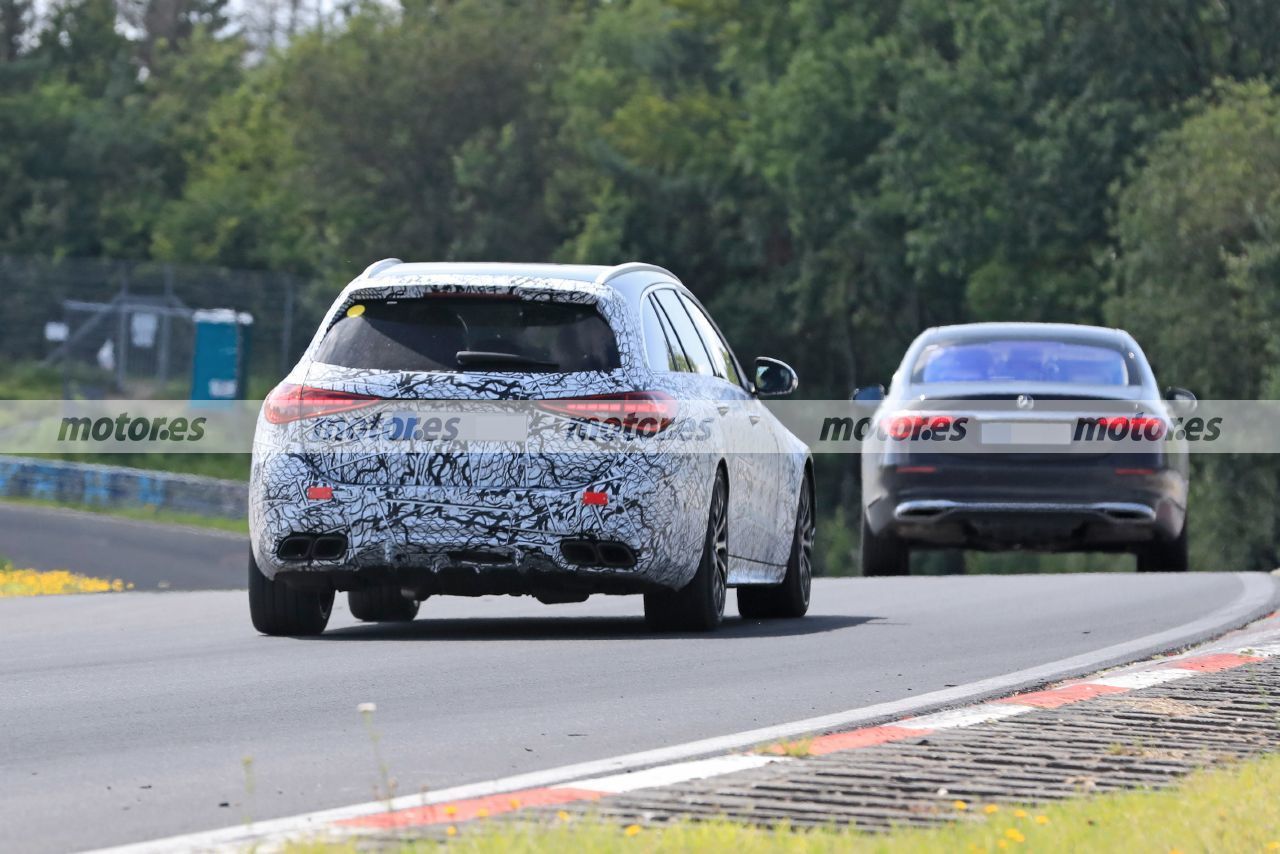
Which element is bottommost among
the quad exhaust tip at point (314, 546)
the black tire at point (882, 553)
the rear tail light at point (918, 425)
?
the black tire at point (882, 553)

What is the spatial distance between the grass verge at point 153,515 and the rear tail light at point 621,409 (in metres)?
39.1

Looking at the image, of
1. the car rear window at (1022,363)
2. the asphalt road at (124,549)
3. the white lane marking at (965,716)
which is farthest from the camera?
the asphalt road at (124,549)

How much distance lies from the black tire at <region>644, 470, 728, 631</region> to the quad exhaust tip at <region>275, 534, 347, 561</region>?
62.8 inches

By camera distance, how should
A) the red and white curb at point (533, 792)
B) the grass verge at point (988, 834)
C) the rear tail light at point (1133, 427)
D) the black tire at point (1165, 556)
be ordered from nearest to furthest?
the grass verge at point (988, 834)
the red and white curb at point (533, 792)
the rear tail light at point (1133, 427)
the black tire at point (1165, 556)

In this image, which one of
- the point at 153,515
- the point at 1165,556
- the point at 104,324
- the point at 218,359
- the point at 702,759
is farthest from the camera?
the point at 104,324

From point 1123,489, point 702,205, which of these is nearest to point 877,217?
point 702,205

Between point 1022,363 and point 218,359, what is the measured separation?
4357 cm

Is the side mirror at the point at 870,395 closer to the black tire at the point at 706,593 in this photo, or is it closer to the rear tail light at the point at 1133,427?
the rear tail light at the point at 1133,427

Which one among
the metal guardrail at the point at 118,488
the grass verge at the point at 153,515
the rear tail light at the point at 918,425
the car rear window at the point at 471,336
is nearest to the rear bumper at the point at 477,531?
the car rear window at the point at 471,336

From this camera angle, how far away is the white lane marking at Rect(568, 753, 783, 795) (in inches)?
267

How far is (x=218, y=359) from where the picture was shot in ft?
194

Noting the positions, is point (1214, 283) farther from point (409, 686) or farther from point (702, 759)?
point (702, 759)

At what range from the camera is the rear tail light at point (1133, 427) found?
16.9 meters

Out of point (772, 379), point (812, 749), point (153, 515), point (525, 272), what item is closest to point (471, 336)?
point (525, 272)
